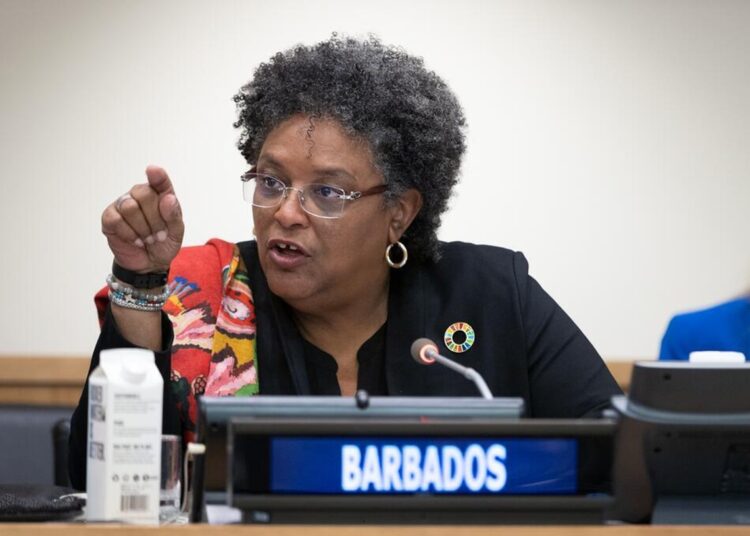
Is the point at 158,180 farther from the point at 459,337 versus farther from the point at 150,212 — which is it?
the point at 459,337

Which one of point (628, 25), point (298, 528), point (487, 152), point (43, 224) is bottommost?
point (298, 528)

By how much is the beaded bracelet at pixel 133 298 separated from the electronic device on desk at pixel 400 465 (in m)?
0.53

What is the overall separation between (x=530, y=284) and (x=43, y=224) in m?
1.61

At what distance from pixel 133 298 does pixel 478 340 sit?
72 centimetres

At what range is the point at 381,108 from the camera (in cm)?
238

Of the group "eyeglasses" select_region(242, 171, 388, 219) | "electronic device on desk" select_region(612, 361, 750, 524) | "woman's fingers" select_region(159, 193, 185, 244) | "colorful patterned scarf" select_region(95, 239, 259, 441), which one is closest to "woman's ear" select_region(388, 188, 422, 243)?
"eyeglasses" select_region(242, 171, 388, 219)

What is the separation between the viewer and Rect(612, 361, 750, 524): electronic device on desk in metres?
1.47

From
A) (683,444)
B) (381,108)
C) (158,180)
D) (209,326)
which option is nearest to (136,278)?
(158,180)

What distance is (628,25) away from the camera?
360 cm

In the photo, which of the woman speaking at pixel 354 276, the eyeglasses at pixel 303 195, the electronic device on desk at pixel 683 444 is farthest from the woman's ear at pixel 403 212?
the electronic device on desk at pixel 683 444

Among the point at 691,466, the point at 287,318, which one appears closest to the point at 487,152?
the point at 287,318

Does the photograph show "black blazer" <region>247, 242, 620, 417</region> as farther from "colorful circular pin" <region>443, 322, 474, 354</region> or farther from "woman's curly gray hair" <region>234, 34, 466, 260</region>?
"woman's curly gray hair" <region>234, 34, 466, 260</region>

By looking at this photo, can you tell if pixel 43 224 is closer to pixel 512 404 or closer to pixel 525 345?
pixel 525 345

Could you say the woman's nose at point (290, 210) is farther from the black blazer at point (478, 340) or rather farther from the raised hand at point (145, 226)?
the raised hand at point (145, 226)
